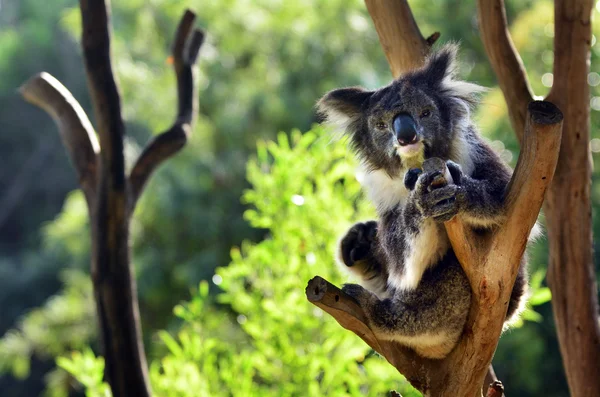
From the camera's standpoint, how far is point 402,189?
2168 mm

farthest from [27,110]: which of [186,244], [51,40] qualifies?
[186,244]

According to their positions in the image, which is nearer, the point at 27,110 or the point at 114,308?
the point at 114,308

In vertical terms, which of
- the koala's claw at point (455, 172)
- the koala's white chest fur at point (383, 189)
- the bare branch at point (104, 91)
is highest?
the bare branch at point (104, 91)

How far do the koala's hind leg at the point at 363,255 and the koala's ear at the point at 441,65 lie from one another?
56 centimetres

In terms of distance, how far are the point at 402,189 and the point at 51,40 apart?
444 inches

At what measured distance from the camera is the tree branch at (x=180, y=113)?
9.34 ft

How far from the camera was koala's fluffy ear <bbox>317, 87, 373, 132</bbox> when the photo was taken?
2262 mm

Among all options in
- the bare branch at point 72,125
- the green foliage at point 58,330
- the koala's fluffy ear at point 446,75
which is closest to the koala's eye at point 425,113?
the koala's fluffy ear at point 446,75

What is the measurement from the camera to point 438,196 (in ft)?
5.82

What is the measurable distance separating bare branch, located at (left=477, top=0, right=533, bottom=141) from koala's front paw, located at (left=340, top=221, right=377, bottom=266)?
612 mm

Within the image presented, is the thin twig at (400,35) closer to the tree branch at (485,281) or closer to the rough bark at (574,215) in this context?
the rough bark at (574,215)

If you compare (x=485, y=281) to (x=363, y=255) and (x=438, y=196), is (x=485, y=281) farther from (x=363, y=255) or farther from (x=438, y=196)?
(x=363, y=255)

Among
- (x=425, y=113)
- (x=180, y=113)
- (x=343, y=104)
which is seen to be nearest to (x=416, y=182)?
(x=425, y=113)

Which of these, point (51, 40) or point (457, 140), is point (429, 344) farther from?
point (51, 40)
